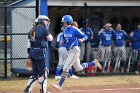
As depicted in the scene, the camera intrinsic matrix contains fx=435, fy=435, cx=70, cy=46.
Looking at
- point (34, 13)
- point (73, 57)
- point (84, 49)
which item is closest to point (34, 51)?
point (73, 57)

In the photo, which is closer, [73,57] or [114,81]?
[73,57]

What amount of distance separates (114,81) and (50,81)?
222 centimetres

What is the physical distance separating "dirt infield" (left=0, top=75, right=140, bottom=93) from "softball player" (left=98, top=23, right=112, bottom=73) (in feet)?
4.03

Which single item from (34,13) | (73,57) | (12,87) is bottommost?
(12,87)

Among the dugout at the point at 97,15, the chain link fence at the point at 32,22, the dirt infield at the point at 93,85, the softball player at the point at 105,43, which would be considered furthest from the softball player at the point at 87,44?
the dirt infield at the point at 93,85

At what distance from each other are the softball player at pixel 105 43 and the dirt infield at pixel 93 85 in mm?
1229

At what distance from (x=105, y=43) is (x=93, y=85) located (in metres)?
3.39

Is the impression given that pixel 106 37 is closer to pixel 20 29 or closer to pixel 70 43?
pixel 20 29

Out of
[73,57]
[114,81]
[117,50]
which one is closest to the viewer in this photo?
[73,57]

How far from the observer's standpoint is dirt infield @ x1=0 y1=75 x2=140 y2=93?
1305 cm

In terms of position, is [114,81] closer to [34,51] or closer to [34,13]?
[34,13]

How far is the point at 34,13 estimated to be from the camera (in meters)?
16.0

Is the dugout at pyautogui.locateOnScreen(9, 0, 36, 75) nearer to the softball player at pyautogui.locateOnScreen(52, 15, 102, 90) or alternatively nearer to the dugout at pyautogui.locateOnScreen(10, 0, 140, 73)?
the dugout at pyautogui.locateOnScreen(10, 0, 140, 73)

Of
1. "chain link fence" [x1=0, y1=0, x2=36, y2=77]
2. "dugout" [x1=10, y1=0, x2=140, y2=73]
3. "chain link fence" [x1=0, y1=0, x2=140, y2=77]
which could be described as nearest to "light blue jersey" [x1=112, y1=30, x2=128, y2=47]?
"chain link fence" [x1=0, y1=0, x2=140, y2=77]
